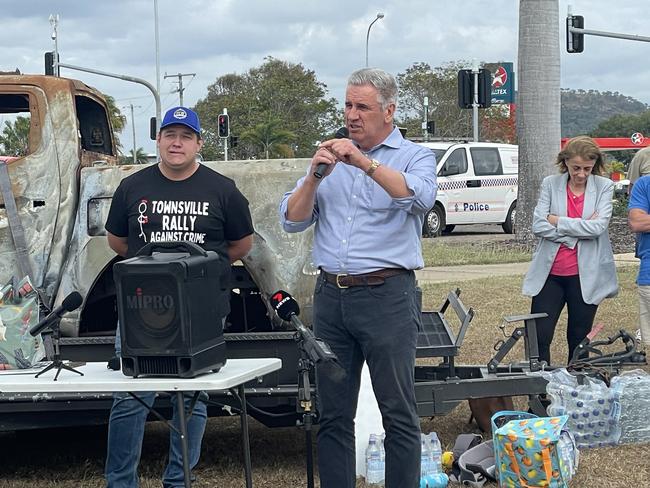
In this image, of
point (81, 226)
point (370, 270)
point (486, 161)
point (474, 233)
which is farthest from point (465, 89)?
point (370, 270)

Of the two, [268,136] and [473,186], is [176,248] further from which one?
[268,136]

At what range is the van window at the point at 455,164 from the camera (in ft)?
64.8

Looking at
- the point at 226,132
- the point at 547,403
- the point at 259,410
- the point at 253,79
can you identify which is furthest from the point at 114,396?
the point at 253,79

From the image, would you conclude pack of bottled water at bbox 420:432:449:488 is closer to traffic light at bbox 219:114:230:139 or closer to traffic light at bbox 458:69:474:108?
traffic light at bbox 458:69:474:108

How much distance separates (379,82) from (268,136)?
46015mm


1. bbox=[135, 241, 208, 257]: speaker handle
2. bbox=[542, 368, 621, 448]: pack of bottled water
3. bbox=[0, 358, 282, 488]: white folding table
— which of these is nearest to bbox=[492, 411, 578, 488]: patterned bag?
bbox=[542, 368, 621, 448]: pack of bottled water

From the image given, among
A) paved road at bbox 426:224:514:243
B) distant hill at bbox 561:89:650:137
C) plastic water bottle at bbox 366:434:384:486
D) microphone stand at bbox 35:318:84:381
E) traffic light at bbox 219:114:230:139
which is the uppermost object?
distant hill at bbox 561:89:650:137

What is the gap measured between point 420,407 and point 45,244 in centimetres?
219

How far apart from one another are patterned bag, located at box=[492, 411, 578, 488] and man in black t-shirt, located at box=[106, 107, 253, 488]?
4.88 ft

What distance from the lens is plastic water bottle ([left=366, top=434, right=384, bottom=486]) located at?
538 centimetres

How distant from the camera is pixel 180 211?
491 cm

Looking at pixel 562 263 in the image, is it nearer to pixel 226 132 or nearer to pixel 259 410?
pixel 259 410

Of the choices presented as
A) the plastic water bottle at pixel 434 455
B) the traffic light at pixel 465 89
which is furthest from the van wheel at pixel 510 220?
the plastic water bottle at pixel 434 455

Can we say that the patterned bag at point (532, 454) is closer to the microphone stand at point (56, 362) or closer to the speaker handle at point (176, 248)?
the speaker handle at point (176, 248)
